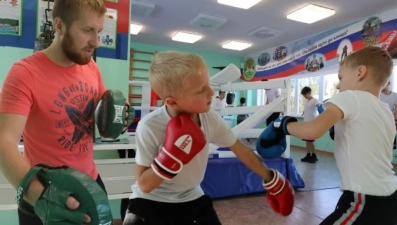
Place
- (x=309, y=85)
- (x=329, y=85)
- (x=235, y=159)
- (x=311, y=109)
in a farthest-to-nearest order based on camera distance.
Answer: (x=309, y=85) → (x=329, y=85) → (x=311, y=109) → (x=235, y=159)

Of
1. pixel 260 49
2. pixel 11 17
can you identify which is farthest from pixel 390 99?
pixel 260 49

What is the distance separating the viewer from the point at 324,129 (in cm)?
111

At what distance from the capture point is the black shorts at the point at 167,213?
41.0 inches

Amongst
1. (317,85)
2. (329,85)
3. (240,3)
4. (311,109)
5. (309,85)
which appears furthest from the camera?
(309,85)

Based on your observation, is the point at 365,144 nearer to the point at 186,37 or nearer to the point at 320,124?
the point at 320,124

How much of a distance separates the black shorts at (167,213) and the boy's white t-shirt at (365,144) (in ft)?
1.99

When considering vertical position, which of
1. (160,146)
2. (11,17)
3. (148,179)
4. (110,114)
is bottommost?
(148,179)

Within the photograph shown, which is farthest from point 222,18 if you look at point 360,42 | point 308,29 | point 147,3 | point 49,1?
point 49,1

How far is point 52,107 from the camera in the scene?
1.02 meters

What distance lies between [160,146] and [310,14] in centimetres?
565

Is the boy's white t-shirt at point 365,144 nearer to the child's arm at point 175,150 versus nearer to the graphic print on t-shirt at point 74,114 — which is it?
the child's arm at point 175,150

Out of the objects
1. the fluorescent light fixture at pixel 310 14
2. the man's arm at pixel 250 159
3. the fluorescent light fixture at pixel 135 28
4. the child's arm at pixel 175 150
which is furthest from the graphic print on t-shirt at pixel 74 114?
the fluorescent light fixture at pixel 135 28

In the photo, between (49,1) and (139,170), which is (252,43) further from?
(139,170)

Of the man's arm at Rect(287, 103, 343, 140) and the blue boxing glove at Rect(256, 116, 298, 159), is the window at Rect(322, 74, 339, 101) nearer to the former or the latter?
the blue boxing glove at Rect(256, 116, 298, 159)
